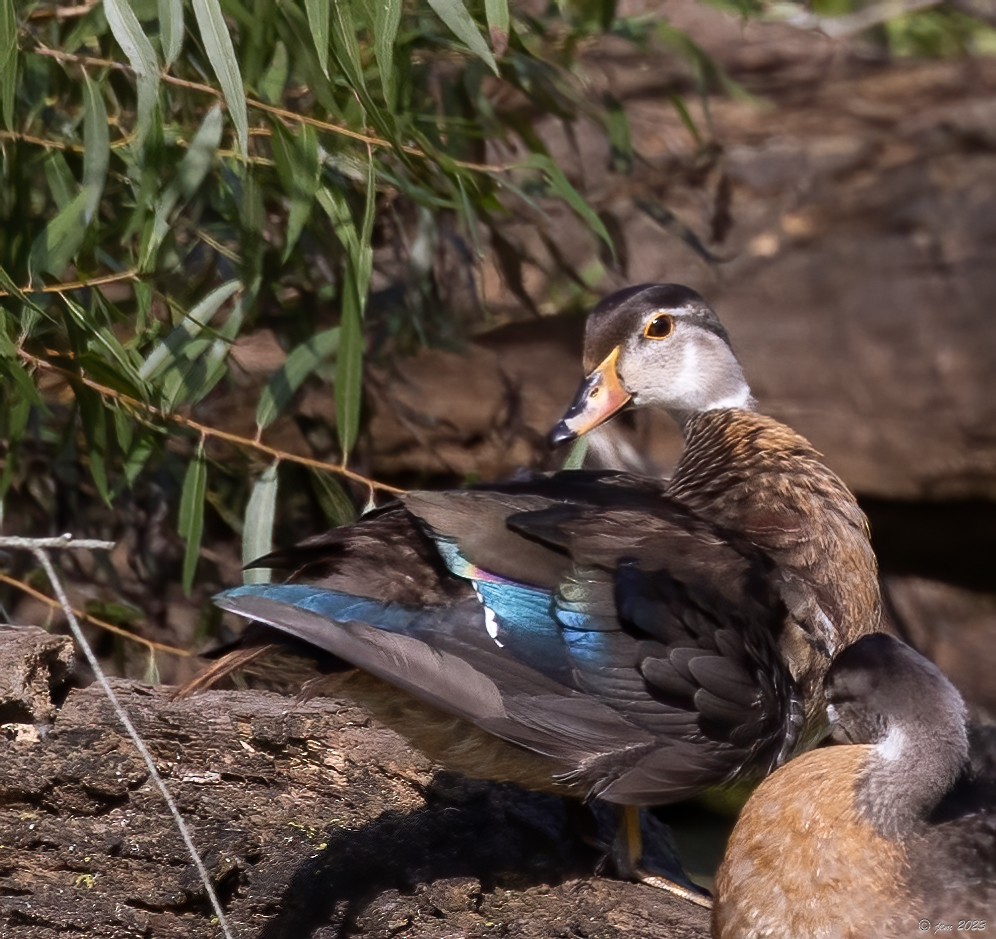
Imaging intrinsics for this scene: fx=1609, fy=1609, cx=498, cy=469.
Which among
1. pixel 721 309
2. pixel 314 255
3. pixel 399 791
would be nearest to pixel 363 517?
pixel 399 791

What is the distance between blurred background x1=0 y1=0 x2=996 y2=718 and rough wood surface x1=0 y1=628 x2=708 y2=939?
0.39 meters

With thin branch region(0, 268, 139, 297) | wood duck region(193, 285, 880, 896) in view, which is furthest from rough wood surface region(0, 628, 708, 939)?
thin branch region(0, 268, 139, 297)

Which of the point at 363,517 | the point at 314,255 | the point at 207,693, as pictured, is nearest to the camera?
the point at 363,517

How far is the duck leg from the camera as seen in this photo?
8.82ft

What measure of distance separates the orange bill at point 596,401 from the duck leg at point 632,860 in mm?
832

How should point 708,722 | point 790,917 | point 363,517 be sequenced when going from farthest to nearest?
1. point 363,517
2. point 708,722
3. point 790,917

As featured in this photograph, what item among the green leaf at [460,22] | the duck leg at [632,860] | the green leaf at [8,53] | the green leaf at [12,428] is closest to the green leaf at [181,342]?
the green leaf at [12,428]

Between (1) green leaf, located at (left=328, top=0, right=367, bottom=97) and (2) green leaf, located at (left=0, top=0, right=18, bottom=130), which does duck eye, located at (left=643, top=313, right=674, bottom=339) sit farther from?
(2) green leaf, located at (left=0, top=0, right=18, bottom=130)

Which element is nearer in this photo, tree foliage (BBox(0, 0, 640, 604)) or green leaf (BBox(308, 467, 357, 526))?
tree foliage (BBox(0, 0, 640, 604))

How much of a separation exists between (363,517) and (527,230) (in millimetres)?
2114

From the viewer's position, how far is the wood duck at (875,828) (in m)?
2.00

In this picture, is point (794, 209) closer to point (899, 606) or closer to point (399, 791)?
point (899, 606)

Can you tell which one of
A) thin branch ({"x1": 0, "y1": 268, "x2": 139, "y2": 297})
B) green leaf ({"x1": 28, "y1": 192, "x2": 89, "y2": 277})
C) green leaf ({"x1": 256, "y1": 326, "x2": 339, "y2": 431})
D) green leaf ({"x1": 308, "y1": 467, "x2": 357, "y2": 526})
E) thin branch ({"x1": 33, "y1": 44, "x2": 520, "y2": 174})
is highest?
thin branch ({"x1": 33, "y1": 44, "x2": 520, "y2": 174})

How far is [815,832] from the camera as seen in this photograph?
2.11 m
